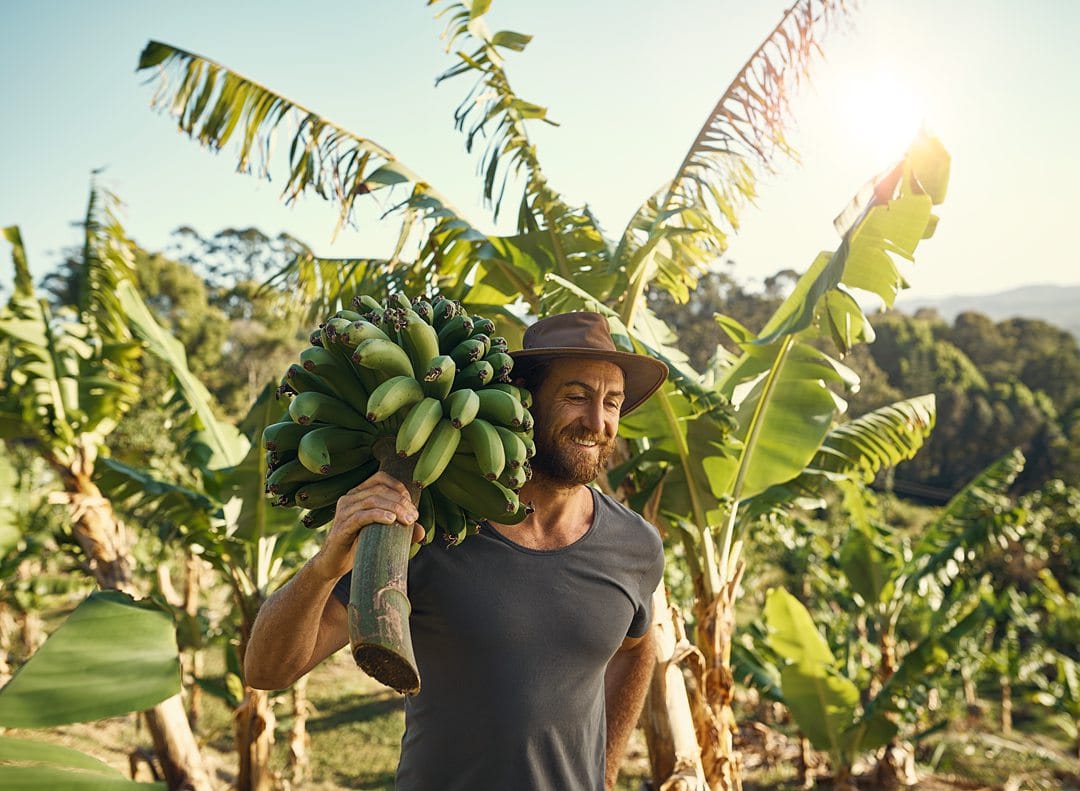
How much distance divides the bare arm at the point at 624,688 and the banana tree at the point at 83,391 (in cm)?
341

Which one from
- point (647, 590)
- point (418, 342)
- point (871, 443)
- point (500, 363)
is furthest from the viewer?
point (871, 443)

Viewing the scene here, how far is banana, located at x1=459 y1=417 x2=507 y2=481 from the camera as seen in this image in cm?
141

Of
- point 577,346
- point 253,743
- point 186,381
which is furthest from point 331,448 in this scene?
point 253,743

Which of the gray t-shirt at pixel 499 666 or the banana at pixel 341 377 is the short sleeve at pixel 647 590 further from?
the banana at pixel 341 377

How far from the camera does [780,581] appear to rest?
18438 millimetres

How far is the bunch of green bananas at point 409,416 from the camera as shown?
1409mm

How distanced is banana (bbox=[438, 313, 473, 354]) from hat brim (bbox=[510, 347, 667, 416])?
386 millimetres

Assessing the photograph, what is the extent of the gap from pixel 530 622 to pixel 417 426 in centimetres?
71

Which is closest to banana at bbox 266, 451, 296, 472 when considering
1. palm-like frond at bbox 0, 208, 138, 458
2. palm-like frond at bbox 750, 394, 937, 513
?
palm-like frond at bbox 750, 394, 937, 513

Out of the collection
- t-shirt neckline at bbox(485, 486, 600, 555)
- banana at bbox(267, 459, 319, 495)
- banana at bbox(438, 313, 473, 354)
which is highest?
banana at bbox(438, 313, 473, 354)

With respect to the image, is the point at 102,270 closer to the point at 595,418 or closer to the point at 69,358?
the point at 69,358

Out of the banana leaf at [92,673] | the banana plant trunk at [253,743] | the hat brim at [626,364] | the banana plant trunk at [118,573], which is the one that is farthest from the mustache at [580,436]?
the banana plant trunk at [253,743]

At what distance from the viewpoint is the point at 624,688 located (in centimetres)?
239

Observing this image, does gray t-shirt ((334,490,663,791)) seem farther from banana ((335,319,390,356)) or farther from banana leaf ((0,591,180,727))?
banana ((335,319,390,356))
